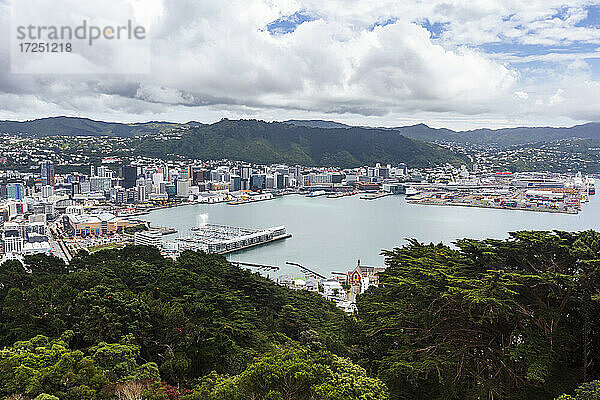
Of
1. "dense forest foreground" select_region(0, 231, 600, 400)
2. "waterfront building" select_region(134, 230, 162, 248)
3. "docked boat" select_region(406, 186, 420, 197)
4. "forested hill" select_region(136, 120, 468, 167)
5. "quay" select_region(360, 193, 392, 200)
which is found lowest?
"waterfront building" select_region(134, 230, 162, 248)

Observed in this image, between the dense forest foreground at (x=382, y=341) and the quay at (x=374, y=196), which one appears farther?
the quay at (x=374, y=196)

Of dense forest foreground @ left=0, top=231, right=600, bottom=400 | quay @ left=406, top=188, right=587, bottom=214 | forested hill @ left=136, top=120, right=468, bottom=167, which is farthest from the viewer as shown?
forested hill @ left=136, top=120, right=468, bottom=167

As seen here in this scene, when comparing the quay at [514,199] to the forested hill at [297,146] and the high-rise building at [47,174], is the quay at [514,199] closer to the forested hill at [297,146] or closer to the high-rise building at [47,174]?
the forested hill at [297,146]

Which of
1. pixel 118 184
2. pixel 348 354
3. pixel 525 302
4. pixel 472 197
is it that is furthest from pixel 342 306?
pixel 118 184

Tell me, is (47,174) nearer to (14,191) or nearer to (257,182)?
(14,191)

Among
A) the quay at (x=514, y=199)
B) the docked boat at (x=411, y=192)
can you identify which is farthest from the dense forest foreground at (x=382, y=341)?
the docked boat at (x=411, y=192)

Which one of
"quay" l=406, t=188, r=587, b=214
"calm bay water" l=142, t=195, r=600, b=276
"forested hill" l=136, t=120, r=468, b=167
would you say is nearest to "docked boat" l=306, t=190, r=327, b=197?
"calm bay water" l=142, t=195, r=600, b=276

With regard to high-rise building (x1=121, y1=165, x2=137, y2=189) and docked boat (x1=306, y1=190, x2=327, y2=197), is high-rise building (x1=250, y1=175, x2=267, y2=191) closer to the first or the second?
docked boat (x1=306, y1=190, x2=327, y2=197)
